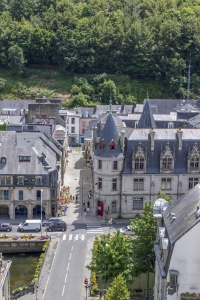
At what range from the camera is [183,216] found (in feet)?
151

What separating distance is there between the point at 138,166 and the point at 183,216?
3214 cm

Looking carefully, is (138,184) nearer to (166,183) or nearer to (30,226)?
(166,183)

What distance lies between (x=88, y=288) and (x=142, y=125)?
40183mm

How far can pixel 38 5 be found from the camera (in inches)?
7298

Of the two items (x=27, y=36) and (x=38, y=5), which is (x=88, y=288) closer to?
(x=27, y=36)

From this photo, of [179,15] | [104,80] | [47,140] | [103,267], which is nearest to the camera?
[103,267]

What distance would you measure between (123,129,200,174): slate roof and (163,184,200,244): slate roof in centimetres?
2692

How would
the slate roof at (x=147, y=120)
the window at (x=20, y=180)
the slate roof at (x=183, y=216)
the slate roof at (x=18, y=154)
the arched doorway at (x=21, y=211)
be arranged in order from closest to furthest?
the slate roof at (x=183, y=216)
the window at (x=20, y=180)
the slate roof at (x=18, y=154)
the arched doorway at (x=21, y=211)
the slate roof at (x=147, y=120)

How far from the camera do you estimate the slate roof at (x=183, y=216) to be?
43.6m

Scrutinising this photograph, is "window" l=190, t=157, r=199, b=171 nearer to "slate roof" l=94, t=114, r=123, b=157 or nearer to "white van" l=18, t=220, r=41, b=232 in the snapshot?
"slate roof" l=94, t=114, r=123, b=157

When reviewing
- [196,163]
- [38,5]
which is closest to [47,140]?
[196,163]

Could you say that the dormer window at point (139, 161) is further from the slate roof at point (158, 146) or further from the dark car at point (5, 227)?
the dark car at point (5, 227)

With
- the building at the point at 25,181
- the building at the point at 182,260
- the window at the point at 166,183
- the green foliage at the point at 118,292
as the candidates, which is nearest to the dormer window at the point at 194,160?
the window at the point at 166,183

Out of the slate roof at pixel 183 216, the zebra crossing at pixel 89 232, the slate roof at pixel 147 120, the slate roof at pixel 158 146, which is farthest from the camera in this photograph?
the slate roof at pixel 147 120
